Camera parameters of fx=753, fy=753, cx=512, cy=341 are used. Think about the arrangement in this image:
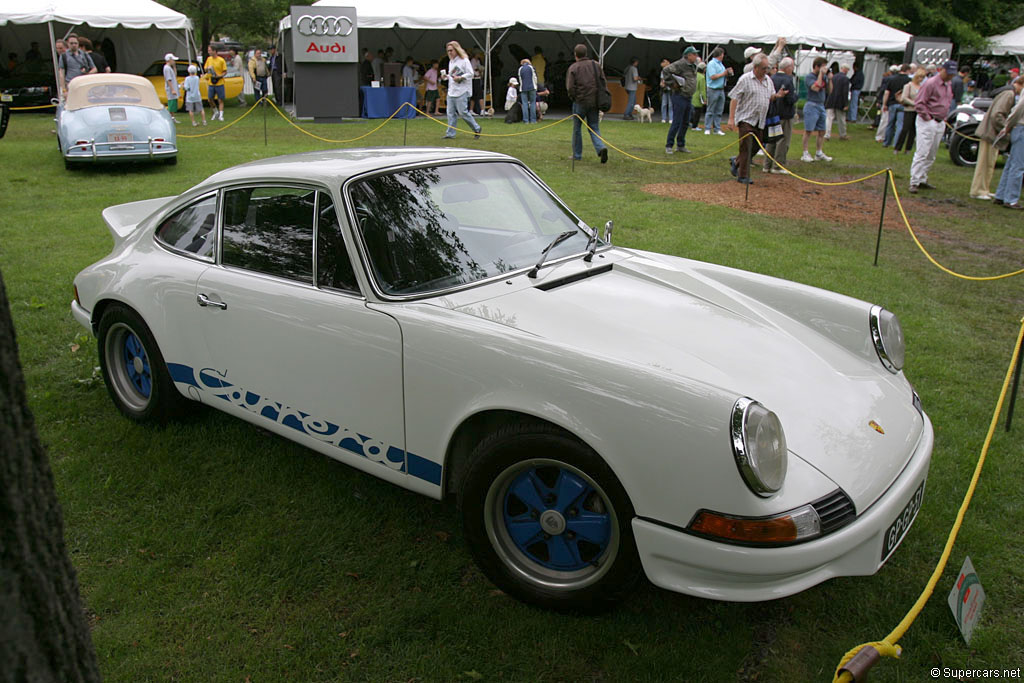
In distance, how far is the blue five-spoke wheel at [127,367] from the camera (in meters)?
4.00

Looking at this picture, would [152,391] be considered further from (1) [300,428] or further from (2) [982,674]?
(2) [982,674]

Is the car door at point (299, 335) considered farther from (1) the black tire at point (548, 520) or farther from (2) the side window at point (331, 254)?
(1) the black tire at point (548, 520)

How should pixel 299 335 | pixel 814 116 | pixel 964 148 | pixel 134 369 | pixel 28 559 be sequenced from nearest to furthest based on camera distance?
pixel 28 559, pixel 299 335, pixel 134 369, pixel 814 116, pixel 964 148

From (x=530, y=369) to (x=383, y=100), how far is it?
19.7m

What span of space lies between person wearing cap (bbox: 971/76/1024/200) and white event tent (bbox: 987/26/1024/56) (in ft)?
62.5

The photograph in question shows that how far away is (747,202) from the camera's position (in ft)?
34.8

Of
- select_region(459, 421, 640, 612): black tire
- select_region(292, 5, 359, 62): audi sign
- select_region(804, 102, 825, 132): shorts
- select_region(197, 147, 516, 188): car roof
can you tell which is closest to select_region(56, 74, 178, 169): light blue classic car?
select_region(292, 5, 359, 62): audi sign

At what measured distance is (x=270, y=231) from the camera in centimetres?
345

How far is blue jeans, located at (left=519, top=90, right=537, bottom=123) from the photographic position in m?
20.2

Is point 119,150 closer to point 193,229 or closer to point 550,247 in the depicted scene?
point 193,229

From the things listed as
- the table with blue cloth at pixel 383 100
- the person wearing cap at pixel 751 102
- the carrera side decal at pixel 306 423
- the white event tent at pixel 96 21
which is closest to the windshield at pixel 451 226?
the carrera side decal at pixel 306 423

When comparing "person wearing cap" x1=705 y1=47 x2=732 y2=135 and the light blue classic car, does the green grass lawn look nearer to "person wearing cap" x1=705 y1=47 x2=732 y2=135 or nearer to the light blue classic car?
the light blue classic car

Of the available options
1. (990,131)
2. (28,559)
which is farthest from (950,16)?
(28,559)

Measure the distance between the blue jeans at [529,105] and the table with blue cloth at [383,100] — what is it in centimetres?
311
